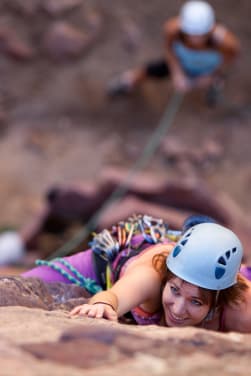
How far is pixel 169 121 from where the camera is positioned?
600cm

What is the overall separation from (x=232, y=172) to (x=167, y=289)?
3.67 meters

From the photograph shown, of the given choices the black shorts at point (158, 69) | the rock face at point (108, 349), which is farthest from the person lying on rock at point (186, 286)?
the black shorts at point (158, 69)

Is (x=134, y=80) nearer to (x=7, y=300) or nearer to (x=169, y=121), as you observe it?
(x=169, y=121)

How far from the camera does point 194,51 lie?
17.4 ft

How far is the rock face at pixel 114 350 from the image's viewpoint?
1.47m

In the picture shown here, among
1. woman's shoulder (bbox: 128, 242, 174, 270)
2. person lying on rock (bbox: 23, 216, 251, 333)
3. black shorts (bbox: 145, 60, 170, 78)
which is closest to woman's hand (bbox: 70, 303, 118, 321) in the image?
person lying on rock (bbox: 23, 216, 251, 333)

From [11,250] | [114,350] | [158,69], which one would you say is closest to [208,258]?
[114,350]

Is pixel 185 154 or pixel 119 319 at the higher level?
pixel 119 319

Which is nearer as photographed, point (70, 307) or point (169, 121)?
point (70, 307)

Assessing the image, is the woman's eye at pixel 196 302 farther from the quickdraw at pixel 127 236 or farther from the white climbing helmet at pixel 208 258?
the quickdraw at pixel 127 236

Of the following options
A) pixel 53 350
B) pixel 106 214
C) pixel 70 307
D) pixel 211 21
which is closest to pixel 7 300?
pixel 70 307

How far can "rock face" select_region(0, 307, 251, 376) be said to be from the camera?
4.84 feet

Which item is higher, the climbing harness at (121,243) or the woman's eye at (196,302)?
the woman's eye at (196,302)

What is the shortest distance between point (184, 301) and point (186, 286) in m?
0.04
